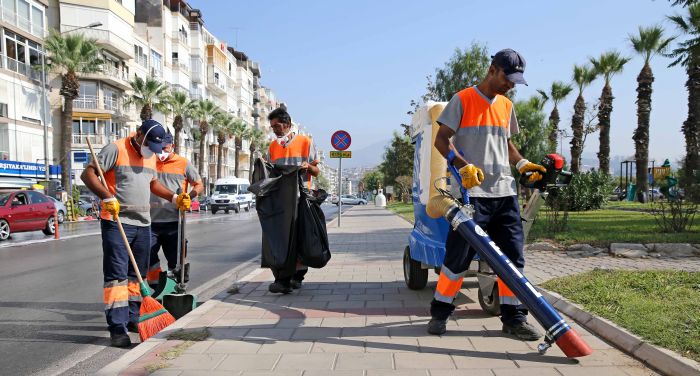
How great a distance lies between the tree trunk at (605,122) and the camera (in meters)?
37.2

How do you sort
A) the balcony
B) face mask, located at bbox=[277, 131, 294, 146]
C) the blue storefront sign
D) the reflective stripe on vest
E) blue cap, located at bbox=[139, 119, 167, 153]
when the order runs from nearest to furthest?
the reflective stripe on vest < blue cap, located at bbox=[139, 119, 167, 153] < face mask, located at bbox=[277, 131, 294, 146] < the blue storefront sign < the balcony

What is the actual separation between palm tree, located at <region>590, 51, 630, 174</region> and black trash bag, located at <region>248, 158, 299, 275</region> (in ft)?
117

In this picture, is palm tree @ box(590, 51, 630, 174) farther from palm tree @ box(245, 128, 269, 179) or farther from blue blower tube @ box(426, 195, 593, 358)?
palm tree @ box(245, 128, 269, 179)

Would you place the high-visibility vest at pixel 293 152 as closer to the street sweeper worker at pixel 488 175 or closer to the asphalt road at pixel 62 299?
the asphalt road at pixel 62 299

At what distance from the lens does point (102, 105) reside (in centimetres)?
4216

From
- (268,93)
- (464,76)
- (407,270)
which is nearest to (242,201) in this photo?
(464,76)

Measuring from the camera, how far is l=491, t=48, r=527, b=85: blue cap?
13.3 ft

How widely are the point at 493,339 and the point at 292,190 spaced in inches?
→ 110

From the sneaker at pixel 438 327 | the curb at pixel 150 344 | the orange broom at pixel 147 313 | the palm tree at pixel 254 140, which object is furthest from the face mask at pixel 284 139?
the palm tree at pixel 254 140

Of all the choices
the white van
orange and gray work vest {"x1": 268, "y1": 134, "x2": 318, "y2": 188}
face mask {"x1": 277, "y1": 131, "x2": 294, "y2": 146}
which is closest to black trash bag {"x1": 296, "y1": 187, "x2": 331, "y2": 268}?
orange and gray work vest {"x1": 268, "y1": 134, "x2": 318, "y2": 188}

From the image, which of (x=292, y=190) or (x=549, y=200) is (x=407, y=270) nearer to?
(x=292, y=190)

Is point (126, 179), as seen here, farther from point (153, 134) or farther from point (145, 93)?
point (145, 93)

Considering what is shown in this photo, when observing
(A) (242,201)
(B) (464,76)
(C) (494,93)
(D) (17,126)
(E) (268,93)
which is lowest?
(A) (242,201)

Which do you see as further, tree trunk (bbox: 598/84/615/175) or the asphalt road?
tree trunk (bbox: 598/84/615/175)
